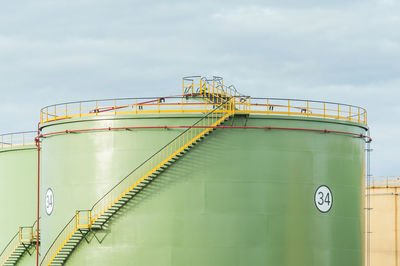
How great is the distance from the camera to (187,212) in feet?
112

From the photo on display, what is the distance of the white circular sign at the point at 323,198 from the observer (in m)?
35.8

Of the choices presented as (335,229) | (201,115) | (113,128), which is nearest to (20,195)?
(113,128)

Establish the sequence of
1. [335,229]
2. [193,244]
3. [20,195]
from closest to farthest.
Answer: [193,244]
[335,229]
[20,195]

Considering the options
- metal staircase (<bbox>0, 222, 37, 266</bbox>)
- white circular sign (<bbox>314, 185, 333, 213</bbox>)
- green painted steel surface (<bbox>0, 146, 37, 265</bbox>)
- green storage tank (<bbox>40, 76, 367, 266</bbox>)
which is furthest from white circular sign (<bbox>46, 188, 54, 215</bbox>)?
white circular sign (<bbox>314, 185, 333, 213</bbox>)

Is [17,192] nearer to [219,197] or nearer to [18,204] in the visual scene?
[18,204]

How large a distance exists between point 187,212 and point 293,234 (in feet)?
15.8

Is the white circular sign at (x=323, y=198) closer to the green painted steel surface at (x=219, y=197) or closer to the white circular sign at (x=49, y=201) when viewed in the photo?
the green painted steel surface at (x=219, y=197)

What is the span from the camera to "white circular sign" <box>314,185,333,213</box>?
117ft

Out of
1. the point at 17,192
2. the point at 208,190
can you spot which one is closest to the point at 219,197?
the point at 208,190

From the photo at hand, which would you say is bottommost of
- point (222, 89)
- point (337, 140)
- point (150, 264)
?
point (150, 264)

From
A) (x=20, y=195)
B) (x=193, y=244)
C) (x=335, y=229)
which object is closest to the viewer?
(x=193, y=244)

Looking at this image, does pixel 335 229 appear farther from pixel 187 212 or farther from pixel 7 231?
pixel 7 231

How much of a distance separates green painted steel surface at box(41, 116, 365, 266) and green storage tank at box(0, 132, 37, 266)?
8.64m

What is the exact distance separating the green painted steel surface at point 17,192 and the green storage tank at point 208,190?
8660mm
